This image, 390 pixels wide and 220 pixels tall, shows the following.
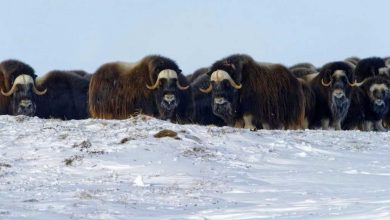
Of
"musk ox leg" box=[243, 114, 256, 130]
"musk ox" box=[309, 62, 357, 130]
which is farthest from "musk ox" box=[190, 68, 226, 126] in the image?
"musk ox" box=[309, 62, 357, 130]

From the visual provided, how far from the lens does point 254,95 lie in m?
15.5

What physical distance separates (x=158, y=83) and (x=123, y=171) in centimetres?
708

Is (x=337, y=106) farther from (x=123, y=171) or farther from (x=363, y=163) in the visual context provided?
(x=123, y=171)

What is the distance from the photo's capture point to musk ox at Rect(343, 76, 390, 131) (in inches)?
675

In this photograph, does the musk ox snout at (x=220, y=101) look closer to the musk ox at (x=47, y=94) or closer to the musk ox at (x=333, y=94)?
the musk ox at (x=333, y=94)

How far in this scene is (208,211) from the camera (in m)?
6.58

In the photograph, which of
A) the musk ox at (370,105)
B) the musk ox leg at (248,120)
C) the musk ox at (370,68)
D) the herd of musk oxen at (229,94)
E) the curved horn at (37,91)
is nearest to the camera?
the musk ox leg at (248,120)

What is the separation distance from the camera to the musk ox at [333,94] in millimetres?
16656

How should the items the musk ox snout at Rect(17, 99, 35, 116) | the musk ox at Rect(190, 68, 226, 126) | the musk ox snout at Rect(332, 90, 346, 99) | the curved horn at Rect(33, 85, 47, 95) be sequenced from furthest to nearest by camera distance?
the curved horn at Rect(33, 85, 47, 95) → the musk ox snout at Rect(17, 99, 35, 116) → the musk ox at Rect(190, 68, 226, 126) → the musk ox snout at Rect(332, 90, 346, 99)

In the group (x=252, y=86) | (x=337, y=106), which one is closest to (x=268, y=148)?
(x=252, y=86)

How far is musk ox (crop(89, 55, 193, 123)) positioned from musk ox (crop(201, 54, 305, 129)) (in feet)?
1.94

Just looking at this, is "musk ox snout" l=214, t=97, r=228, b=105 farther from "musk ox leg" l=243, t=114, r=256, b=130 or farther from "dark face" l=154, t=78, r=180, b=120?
"dark face" l=154, t=78, r=180, b=120

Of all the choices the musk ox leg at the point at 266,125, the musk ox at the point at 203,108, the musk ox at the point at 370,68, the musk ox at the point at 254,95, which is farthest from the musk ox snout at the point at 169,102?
the musk ox at the point at 370,68

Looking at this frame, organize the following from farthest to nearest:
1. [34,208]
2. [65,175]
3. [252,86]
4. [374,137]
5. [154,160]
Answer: [252,86] → [374,137] → [154,160] → [65,175] → [34,208]
